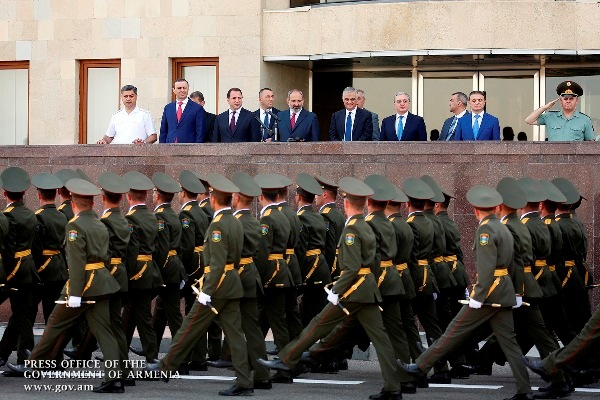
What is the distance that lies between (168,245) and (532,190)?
3.72 m

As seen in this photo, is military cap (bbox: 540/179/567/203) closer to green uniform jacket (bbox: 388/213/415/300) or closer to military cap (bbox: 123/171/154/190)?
green uniform jacket (bbox: 388/213/415/300)

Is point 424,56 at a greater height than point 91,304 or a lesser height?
greater

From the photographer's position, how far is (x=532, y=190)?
15.1 metres

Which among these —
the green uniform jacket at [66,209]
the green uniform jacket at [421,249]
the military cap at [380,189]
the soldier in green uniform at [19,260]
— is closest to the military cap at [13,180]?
the soldier in green uniform at [19,260]

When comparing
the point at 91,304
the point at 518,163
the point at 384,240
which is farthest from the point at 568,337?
the point at 91,304

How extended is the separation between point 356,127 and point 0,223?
21.4ft

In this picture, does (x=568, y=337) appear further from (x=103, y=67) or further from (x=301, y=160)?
(x=103, y=67)

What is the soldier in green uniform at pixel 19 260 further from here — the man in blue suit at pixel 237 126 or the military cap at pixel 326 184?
the man in blue suit at pixel 237 126

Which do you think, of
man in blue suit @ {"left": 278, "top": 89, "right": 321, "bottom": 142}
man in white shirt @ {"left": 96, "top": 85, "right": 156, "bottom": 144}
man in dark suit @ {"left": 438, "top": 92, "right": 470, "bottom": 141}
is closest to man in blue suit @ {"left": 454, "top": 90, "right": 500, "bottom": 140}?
man in dark suit @ {"left": 438, "top": 92, "right": 470, "bottom": 141}

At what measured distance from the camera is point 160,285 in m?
15.4

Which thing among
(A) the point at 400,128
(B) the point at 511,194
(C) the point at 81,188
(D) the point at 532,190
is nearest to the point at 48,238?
(C) the point at 81,188

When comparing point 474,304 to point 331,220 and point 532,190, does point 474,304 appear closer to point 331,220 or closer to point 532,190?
point 532,190

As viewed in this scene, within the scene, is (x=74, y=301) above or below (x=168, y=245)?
below

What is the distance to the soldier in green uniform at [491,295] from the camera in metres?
13.6
